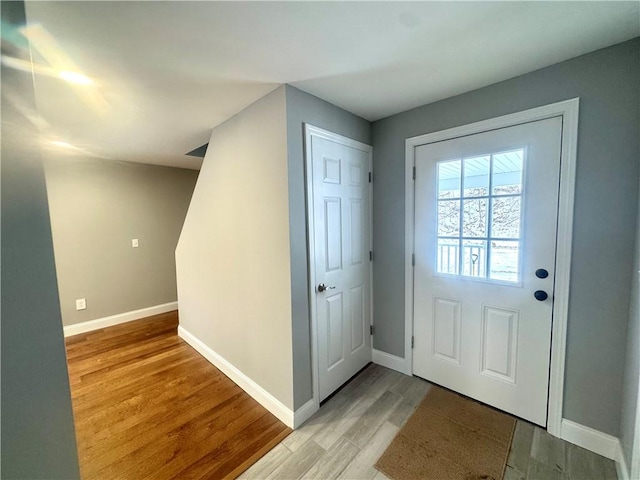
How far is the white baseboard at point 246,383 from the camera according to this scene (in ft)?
5.83

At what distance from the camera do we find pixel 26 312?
801 millimetres

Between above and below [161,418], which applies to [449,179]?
above

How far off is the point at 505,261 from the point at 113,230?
449 centimetres

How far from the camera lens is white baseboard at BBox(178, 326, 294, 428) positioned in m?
1.78

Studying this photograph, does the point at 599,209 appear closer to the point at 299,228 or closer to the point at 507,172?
the point at 507,172

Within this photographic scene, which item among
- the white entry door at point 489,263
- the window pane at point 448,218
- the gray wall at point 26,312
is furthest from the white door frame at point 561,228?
the gray wall at point 26,312

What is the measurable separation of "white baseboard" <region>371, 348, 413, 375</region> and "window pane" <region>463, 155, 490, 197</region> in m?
1.51

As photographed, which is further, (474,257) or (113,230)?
(113,230)

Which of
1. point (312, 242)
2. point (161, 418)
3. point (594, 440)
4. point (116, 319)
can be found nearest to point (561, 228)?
point (594, 440)

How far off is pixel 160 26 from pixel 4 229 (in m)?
1.01

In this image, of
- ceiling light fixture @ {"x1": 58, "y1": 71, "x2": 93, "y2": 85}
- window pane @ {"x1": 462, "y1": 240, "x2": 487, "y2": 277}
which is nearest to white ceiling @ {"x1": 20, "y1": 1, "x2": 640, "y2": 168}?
ceiling light fixture @ {"x1": 58, "y1": 71, "x2": 93, "y2": 85}

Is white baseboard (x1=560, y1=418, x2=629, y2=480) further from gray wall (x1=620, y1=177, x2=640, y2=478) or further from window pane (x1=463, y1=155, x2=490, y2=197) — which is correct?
window pane (x1=463, y1=155, x2=490, y2=197)

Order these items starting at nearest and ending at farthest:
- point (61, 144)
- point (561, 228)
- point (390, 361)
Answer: point (561, 228) < point (390, 361) < point (61, 144)

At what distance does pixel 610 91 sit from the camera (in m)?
1.35
